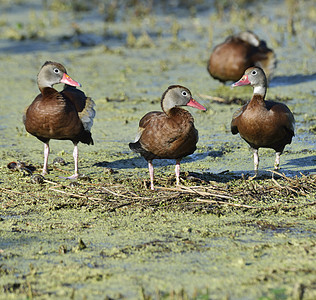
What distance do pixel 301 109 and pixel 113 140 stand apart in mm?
2902

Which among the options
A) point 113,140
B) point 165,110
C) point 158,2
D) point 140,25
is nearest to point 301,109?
point 113,140

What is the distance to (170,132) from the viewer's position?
17.5 feet

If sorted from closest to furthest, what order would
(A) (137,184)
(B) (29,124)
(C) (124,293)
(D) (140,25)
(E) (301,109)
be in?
(C) (124,293), (A) (137,184), (B) (29,124), (E) (301,109), (D) (140,25)

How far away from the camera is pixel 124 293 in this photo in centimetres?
341

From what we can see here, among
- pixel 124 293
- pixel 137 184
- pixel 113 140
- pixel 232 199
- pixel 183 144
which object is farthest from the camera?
pixel 113 140

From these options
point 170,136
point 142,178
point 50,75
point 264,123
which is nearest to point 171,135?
point 170,136

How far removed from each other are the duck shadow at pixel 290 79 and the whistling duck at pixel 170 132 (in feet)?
17.3

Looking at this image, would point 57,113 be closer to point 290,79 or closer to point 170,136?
point 170,136

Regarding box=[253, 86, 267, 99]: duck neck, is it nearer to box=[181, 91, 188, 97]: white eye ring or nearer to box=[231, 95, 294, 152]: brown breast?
box=[231, 95, 294, 152]: brown breast

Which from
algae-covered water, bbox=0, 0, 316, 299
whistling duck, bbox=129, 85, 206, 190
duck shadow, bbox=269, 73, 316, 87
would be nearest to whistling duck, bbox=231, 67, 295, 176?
algae-covered water, bbox=0, 0, 316, 299

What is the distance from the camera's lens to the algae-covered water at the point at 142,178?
360cm

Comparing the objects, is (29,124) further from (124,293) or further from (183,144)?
(124,293)

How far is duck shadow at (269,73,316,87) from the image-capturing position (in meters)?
10.5

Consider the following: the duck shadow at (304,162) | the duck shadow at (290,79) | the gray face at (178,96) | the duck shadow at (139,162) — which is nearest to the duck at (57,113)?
the duck shadow at (139,162)
